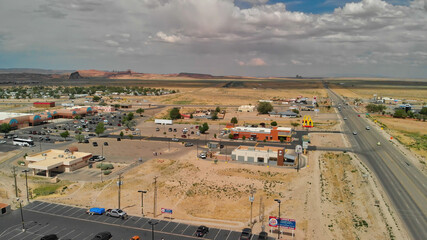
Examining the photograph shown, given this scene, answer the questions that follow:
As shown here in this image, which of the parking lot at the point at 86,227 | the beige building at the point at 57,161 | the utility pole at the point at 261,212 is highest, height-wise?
the beige building at the point at 57,161

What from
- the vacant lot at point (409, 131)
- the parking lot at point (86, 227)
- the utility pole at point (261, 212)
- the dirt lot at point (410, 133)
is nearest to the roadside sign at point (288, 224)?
the utility pole at point (261, 212)

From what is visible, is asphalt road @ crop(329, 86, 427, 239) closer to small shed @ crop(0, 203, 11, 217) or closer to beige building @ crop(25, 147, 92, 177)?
small shed @ crop(0, 203, 11, 217)

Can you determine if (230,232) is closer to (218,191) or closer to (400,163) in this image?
(218,191)

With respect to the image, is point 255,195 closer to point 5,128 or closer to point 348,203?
point 348,203

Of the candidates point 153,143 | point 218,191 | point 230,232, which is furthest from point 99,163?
point 230,232

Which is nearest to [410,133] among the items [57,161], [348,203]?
[348,203]

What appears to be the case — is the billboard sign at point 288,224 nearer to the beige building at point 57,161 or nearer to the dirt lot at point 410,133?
the dirt lot at point 410,133
